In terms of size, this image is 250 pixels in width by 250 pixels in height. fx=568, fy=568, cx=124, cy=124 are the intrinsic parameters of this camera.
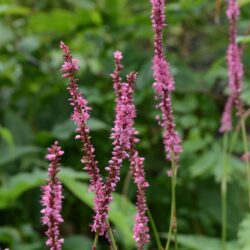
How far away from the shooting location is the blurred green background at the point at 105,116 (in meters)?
2.25

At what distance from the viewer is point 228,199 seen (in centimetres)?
236

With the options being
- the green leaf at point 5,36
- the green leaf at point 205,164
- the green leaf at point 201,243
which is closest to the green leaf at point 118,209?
the green leaf at point 201,243

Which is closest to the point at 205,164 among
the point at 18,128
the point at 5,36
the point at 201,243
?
the point at 201,243

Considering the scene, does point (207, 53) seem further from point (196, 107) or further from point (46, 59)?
point (46, 59)

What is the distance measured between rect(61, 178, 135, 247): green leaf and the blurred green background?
0.01 meters

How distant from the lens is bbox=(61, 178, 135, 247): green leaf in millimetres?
1572

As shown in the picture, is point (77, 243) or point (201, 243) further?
point (77, 243)

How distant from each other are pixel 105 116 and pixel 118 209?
3.05 feet

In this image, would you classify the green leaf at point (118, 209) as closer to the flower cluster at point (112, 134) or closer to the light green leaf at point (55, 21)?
the flower cluster at point (112, 134)

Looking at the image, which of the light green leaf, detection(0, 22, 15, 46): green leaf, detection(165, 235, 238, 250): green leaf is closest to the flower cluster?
detection(165, 235, 238, 250): green leaf

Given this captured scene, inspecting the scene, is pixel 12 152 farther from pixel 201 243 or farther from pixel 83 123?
pixel 83 123

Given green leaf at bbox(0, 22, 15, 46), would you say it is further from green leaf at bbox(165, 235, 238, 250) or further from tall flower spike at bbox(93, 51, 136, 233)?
tall flower spike at bbox(93, 51, 136, 233)

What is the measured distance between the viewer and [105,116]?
270 centimetres

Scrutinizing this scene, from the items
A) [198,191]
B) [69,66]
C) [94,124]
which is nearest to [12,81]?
[94,124]
